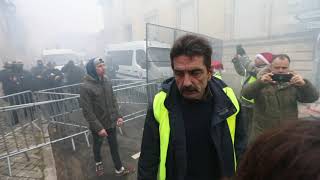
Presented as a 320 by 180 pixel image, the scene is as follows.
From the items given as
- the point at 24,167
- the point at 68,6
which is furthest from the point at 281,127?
the point at 68,6

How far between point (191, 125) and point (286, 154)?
3.67 ft

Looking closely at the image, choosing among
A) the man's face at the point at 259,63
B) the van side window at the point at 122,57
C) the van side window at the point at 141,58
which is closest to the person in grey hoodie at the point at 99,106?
the man's face at the point at 259,63

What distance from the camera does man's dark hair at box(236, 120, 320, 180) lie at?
56 centimetres

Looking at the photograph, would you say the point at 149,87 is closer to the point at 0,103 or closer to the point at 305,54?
the point at 0,103

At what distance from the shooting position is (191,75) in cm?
170

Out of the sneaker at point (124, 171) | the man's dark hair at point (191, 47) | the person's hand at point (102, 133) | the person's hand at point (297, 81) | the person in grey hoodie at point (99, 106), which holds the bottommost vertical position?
the sneaker at point (124, 171)

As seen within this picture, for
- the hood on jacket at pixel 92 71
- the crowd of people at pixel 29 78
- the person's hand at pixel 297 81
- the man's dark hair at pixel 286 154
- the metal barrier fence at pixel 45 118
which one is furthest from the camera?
the crowd of people at pixel 29 78

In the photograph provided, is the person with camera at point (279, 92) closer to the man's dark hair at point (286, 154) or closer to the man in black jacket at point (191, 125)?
the man in black jacket at point (191, 125)

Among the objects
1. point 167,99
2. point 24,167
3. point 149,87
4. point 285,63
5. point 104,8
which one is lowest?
point 24,167

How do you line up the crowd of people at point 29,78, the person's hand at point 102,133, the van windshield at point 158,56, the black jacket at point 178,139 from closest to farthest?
the black jacket at point 178,139, the person's hand at point 102,133, the van windshield at point 158,56, the crowd of people at point 29,78

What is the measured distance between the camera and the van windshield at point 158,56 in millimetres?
6918

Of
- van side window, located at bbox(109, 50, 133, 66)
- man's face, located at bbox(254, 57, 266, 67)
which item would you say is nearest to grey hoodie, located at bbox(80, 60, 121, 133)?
man's face, located at bbox(254, 57, 266, 67)

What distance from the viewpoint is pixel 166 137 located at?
5.39 ft

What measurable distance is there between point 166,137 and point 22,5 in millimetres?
33470
